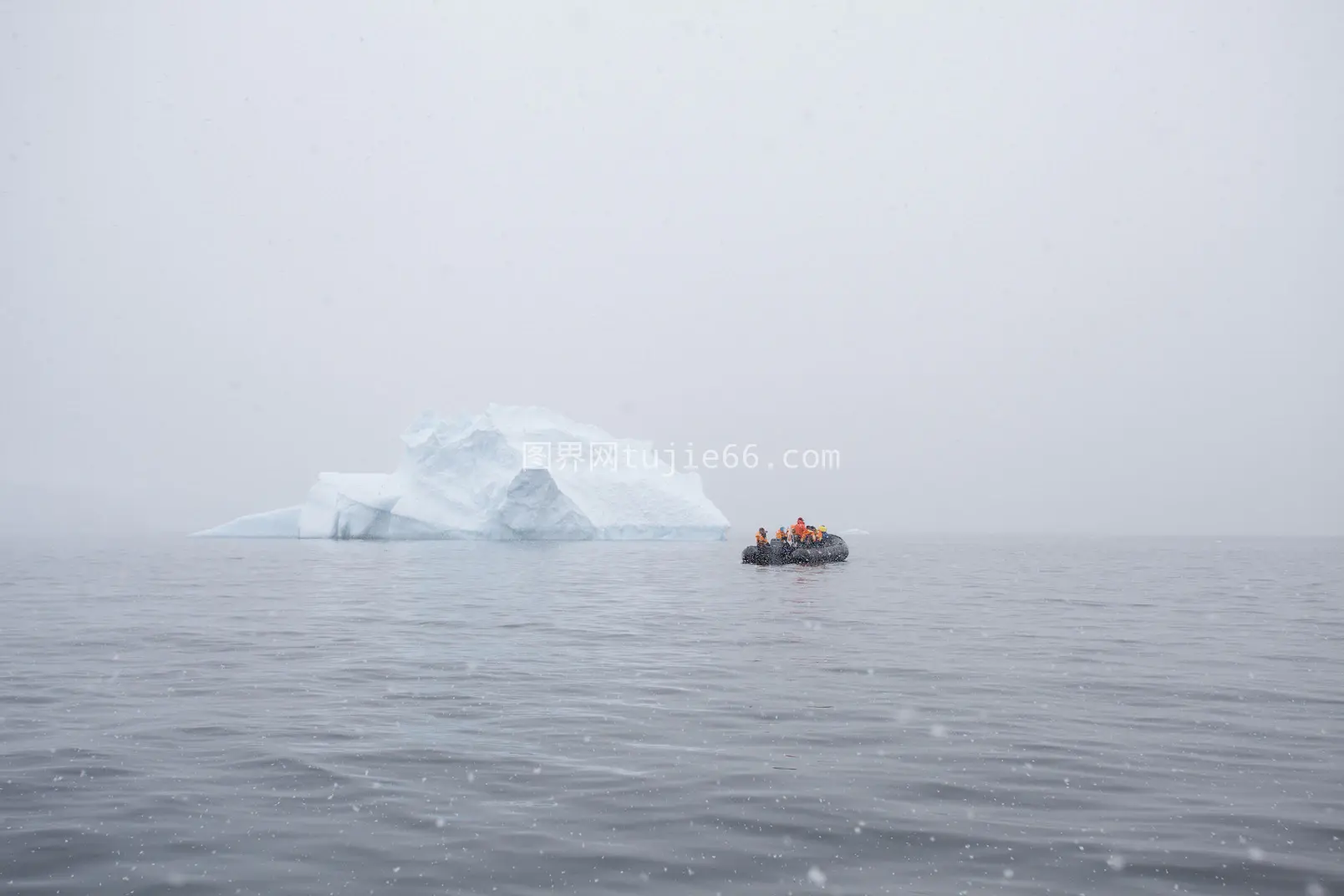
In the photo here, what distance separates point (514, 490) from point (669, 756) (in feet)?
174

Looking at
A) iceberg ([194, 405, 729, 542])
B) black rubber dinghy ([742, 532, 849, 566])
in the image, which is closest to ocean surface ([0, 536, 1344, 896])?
black rubber dinghy ([742, 532, 849, 566])

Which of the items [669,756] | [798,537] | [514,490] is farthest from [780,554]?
[669,756]

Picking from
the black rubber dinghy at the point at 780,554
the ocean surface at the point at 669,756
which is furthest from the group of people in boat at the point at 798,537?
the ocean surface at the point at 669,756

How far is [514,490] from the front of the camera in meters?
60.7

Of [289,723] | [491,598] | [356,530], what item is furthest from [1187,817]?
[356,530]

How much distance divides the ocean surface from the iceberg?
43.3m

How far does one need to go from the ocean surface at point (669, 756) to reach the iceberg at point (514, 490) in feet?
142

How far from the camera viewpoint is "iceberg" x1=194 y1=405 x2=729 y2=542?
63938 millimetres

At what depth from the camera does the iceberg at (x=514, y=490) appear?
63938 millimetres

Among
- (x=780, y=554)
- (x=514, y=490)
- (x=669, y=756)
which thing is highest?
(x=514, y=490)

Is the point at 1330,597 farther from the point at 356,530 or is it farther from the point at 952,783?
the point at 356,530

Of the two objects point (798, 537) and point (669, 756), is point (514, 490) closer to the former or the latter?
point (798, 537)

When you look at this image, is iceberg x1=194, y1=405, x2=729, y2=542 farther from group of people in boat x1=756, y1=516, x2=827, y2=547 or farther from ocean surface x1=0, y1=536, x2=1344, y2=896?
ocean surface x1=0, y1=536, x2=1344, y2=896

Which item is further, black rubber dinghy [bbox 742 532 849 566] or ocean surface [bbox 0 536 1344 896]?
black rubber dinghy [bbox 742 532 849 566]
